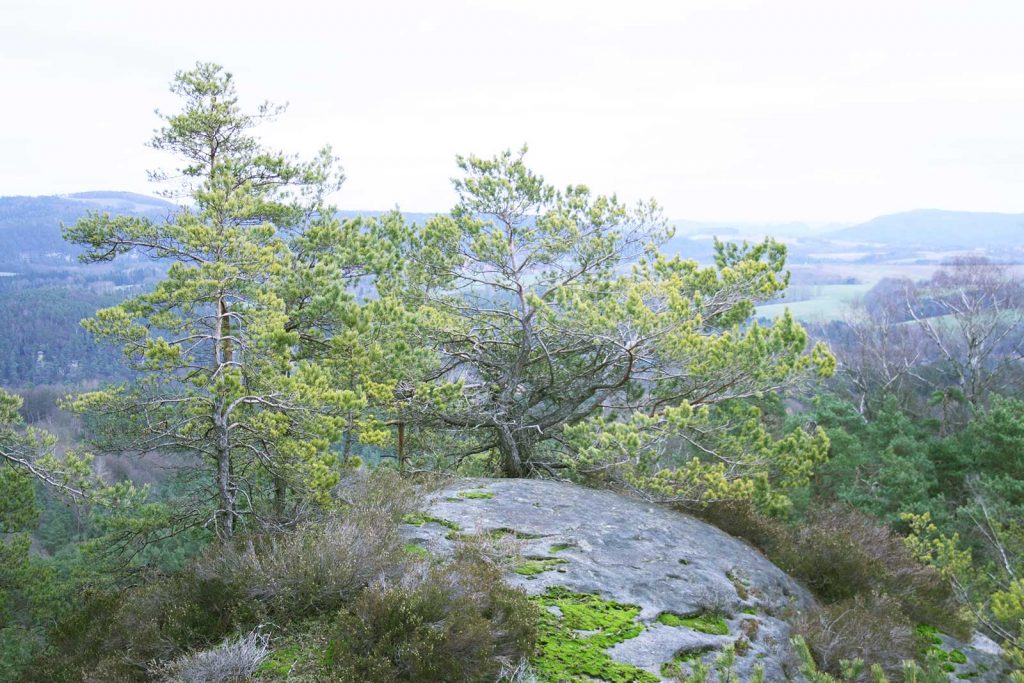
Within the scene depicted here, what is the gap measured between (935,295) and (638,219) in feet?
77.0

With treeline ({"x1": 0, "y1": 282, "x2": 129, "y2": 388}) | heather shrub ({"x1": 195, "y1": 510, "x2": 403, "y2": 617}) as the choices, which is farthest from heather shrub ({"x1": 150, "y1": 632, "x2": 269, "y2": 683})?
treeline ({"x1": 0, "y1": 282, "x2": 129, "y2": 388})

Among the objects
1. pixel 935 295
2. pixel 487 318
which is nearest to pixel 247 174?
pixel 487 318

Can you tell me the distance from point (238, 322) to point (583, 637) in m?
6.30

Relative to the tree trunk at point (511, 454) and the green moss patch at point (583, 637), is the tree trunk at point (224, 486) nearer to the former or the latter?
Answer: the tree trunk at point (511, 454)

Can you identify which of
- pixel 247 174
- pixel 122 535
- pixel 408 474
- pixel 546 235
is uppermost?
pixel 247 174

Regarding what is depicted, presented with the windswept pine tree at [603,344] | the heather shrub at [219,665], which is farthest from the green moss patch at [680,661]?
the windswept pine tree at [603,344]

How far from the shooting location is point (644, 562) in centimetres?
668

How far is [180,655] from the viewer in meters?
4.55

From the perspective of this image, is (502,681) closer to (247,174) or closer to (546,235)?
(546,235)

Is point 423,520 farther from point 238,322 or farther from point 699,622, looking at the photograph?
point 238,322

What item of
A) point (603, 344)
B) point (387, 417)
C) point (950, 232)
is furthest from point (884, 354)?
point (950, 232)

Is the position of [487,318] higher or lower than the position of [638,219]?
lower

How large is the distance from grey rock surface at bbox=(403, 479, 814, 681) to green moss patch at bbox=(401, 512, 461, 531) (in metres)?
0.06

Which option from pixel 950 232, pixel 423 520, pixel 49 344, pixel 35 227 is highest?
pixel 950 232
